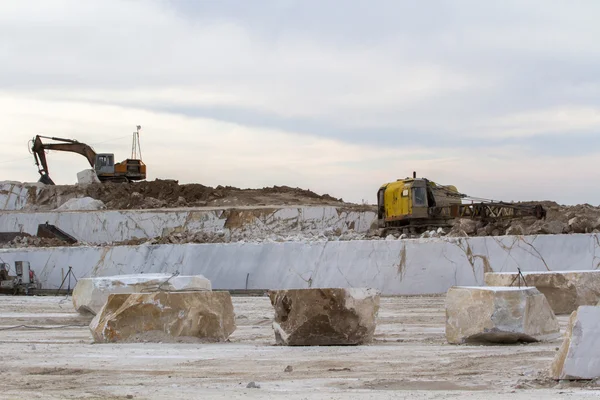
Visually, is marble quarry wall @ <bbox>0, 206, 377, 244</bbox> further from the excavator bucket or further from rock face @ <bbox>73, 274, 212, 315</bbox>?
rock face @ <bbox>73, 274, 212, 315</bbox>

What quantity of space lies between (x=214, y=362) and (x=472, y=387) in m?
2.96

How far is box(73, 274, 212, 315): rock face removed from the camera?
51.2ft

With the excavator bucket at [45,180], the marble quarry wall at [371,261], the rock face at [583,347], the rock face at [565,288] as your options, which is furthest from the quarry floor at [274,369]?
the excavator bucket at [45,180]

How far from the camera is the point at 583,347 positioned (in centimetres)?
719

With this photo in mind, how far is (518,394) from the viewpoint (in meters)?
6.90

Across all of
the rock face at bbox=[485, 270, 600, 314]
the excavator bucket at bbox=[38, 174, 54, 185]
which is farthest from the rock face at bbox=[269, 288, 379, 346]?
the excavator bucket at bbox=[38, 174, 54, 185]

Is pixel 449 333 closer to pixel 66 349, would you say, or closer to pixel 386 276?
pixel 66 349

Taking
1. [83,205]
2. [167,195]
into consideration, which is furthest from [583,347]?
[167,195]

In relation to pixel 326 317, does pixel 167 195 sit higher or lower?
higher

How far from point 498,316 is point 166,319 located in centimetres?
355

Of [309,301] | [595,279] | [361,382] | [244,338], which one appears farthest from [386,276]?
[361,382]

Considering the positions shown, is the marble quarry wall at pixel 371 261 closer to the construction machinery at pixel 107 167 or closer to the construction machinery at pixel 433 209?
the construction machinery at pixel 433 209

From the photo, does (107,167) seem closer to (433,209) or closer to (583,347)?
(433,209)

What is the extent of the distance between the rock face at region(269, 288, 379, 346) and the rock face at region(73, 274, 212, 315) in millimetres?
4354
